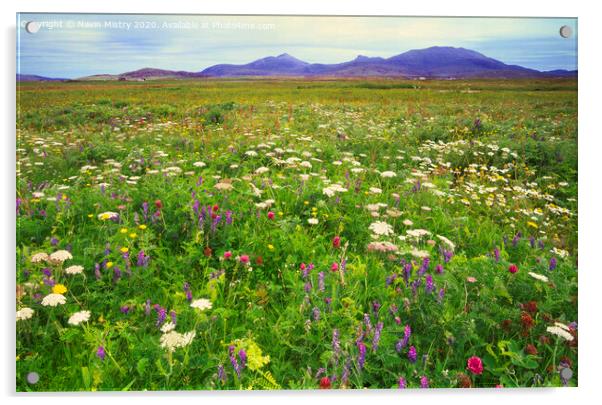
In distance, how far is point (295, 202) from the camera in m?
3.69

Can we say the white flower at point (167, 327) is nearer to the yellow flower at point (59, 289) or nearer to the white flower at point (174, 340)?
the white flower at point (174, 340)

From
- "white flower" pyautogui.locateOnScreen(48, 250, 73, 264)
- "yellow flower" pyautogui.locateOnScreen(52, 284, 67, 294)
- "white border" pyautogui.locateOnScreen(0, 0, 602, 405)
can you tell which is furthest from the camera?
"white border" pyautogui.locateOnScreen(0, 0, 602, 405)

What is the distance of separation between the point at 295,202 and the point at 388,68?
4.72ft

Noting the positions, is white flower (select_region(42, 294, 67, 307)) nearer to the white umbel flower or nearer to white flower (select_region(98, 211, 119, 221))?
the white umbel flower

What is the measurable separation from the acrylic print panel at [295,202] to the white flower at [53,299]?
10 millimetres

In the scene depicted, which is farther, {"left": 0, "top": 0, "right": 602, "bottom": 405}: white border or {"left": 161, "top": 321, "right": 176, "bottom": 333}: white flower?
{"left": 0, "top": 0, "right": 602, "bottom": 405}: white border

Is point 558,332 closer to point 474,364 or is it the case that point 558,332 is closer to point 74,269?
point 474,364

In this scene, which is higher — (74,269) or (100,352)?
→ (74,269)

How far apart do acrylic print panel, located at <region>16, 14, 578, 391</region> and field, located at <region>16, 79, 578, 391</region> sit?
0.06 feet

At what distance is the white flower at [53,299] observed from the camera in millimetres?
2732

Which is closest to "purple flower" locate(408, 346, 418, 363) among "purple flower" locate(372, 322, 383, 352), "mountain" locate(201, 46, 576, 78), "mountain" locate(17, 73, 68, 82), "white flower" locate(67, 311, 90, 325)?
"purple flower" locate(372, 322, 383, 352)

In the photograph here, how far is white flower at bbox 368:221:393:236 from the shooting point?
10.8 feet
